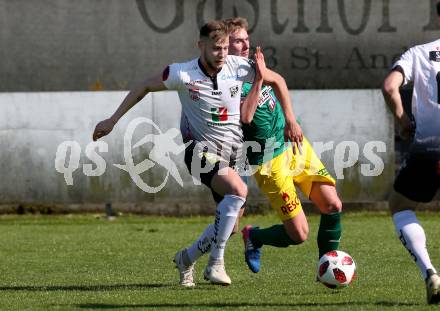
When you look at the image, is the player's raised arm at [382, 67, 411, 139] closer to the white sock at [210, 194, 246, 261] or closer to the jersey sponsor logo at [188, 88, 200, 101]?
the white sock at [210, 194, 246, 261]

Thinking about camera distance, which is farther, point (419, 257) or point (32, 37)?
point (32, 37)

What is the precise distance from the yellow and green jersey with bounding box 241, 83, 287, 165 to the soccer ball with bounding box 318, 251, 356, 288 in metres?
1.05

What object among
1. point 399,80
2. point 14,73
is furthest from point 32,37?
point 399,80

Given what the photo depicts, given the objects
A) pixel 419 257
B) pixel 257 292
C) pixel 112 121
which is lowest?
pixel 257 292

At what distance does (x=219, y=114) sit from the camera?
796 centimetres

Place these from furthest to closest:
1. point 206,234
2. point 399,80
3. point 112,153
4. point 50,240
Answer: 1. point 112,153
2. point 50,240
3. point 206,234
4. point 399,80

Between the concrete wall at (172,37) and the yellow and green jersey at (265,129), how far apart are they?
25.4 feet

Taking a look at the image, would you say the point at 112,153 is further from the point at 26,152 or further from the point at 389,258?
the point at 389,258

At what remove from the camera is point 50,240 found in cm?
1279

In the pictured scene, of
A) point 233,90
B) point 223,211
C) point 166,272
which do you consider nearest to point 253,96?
point 233,90

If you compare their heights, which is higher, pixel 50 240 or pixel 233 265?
pixel 233 265

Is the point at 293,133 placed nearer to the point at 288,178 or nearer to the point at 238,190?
the point at 238,190

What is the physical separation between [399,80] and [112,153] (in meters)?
9.22

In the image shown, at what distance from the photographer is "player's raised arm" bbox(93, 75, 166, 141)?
7734 mm
